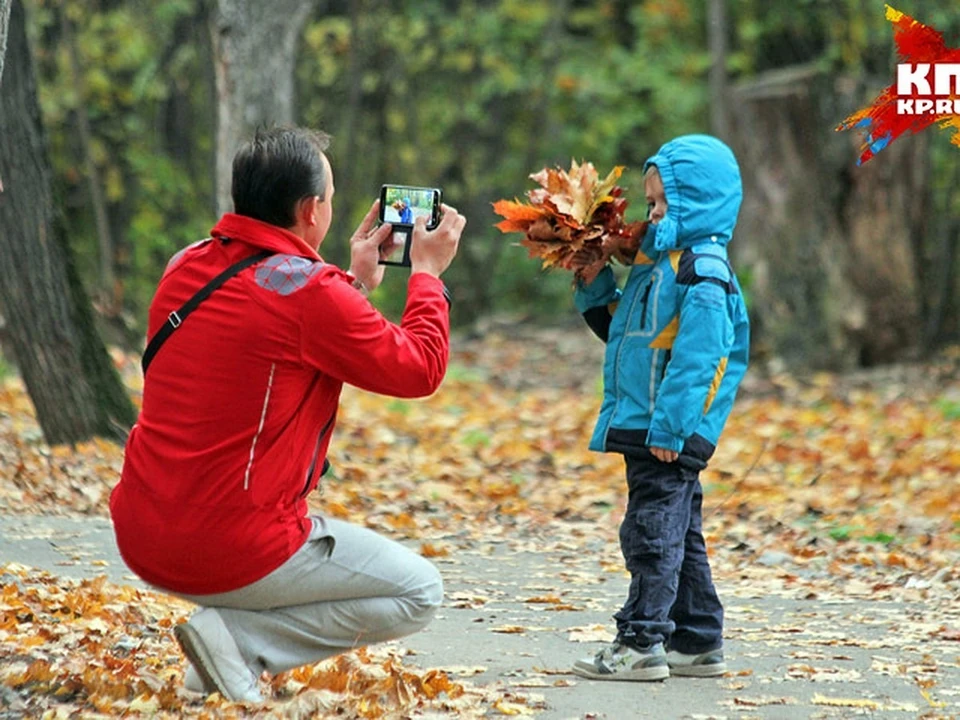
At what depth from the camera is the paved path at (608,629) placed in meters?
5.04

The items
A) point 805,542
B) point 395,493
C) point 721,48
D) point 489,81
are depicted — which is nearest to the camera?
point 805,542

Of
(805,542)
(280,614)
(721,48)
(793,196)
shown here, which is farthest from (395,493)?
(721,48)

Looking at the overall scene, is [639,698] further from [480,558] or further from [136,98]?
[136,98]

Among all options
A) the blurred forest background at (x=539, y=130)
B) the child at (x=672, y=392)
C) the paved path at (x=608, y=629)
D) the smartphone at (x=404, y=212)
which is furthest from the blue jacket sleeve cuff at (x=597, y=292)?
the blurred forest background at (x=539, y=130)

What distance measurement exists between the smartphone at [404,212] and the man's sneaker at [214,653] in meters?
1.21

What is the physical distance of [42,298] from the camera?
9.27 metres

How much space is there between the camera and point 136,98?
18.4 meters

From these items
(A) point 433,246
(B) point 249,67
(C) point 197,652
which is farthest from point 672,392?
(B) point 249,67

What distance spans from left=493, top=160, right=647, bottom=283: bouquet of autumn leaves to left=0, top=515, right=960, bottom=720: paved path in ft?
4.81

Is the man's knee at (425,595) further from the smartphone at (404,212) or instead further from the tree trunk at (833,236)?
the tree trunk at (833,236)

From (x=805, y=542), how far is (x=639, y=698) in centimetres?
371

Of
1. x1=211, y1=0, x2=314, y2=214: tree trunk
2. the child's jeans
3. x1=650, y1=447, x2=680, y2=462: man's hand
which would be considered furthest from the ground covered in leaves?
x1=211, y1=0, x2=314, y2=214: tree trunk

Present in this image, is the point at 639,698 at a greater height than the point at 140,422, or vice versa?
the point at 140,422

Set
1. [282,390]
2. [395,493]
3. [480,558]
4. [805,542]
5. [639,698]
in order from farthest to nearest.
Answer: [395,493] → [805,542] → [480,558] → [639,698] → [282,390]
